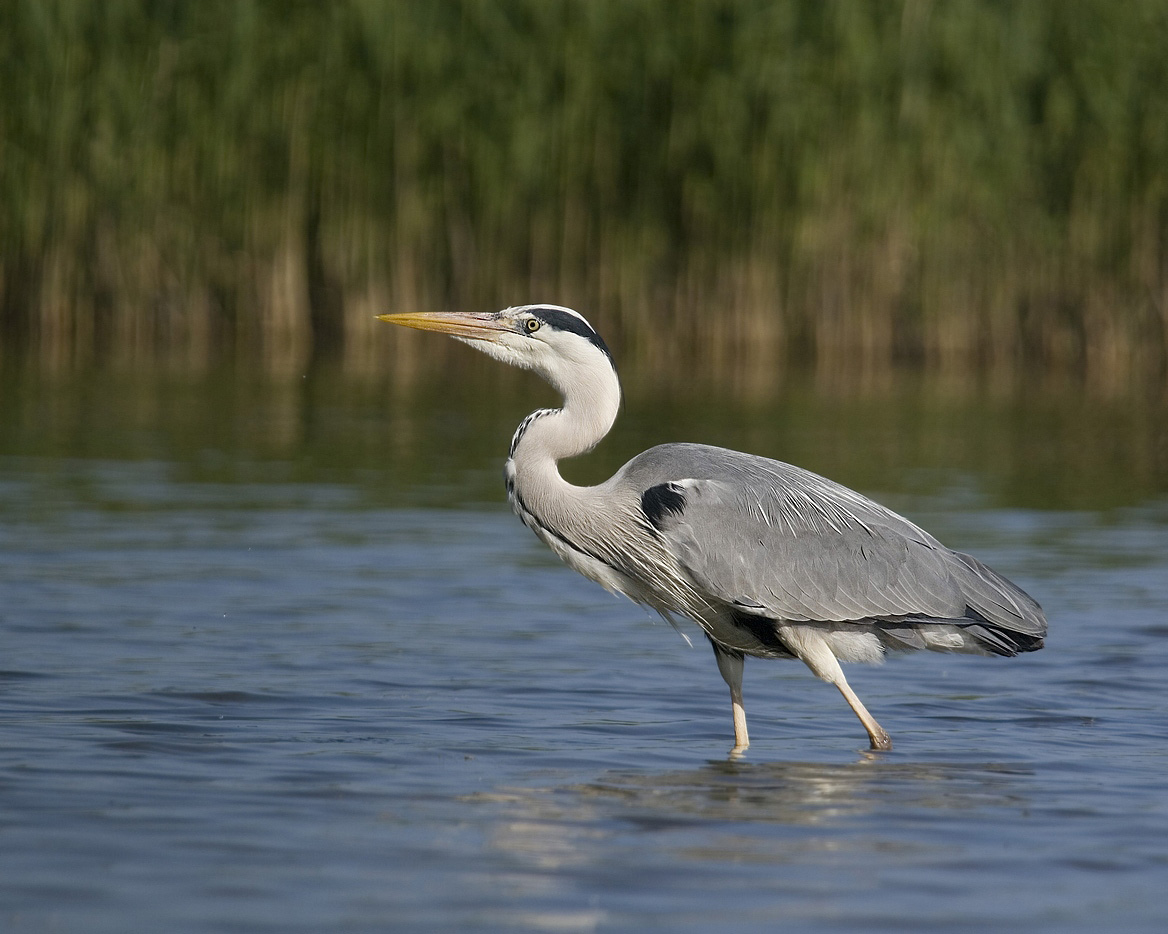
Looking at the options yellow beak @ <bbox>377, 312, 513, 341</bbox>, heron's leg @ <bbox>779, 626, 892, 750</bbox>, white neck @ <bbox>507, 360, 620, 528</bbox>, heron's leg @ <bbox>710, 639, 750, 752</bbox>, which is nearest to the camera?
heron's leg @ <bbox>710, 639, 750, 752</bbox>

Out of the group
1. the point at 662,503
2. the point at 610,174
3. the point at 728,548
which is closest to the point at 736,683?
the point at 728,548

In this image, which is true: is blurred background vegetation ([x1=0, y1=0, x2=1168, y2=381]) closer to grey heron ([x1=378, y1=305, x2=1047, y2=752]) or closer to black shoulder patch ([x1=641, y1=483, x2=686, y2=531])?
grey heron ([x1=378, y1=305, x2=1047, y2=752])

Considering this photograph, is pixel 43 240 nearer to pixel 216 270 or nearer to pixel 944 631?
pixel 216 270

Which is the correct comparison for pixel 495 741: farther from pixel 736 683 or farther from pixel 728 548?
pixel 728 548

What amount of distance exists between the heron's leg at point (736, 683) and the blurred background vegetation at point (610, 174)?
14207 millimetres

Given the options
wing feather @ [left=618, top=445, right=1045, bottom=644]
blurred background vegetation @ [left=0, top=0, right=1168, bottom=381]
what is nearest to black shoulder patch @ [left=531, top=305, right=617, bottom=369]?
wing feather @ [left=618, top=445, right=1045, bottom=644]

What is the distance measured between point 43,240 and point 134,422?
6.60 meters

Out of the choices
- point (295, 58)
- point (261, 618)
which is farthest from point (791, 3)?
point (261, 618)

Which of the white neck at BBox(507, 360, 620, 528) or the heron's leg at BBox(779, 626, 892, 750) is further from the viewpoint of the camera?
the white neck at BBox(507, 360, 620, 528)

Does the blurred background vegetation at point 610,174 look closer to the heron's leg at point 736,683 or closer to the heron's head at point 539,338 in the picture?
the heron's head at point 539,338

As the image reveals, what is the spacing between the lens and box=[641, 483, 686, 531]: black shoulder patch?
20.3 feet

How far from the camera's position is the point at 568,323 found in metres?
6.34

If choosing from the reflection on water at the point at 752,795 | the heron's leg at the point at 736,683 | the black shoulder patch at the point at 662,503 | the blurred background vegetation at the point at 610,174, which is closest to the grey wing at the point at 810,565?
the black shoulder patch at the point at 662,503

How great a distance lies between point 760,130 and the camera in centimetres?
2098
